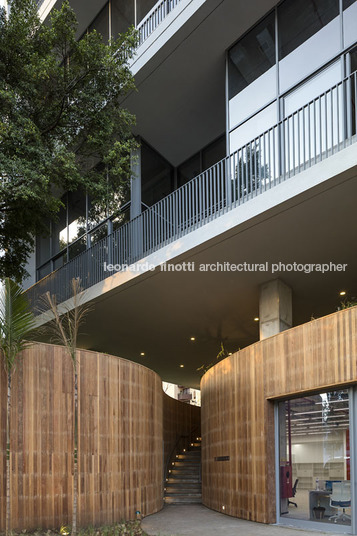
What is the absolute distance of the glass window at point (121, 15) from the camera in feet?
45.9

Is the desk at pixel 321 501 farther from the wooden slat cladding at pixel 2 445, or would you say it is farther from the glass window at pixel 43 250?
the glass window at pixel 43 250

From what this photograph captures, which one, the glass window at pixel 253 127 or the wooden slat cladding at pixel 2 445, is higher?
the glass window at pixel 253 127

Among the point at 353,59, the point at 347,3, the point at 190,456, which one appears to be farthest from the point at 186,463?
the point at 347,3

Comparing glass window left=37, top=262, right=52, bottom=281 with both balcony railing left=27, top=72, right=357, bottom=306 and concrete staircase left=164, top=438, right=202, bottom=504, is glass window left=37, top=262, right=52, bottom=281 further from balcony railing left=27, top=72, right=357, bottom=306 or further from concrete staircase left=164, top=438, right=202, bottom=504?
concrete staircase left=164, top=438, right=202, bottom=504

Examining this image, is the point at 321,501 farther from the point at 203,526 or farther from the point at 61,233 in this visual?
the point at 61,233

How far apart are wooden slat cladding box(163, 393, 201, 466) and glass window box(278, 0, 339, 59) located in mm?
9365

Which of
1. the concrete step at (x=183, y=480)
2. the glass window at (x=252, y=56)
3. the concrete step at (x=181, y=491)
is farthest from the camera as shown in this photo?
the concrete step at (x=183, y=480)

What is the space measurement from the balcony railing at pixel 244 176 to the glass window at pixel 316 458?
11.8 ft

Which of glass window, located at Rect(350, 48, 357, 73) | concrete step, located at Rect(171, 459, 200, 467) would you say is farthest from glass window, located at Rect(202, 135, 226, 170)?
concrete step, located at Rect(171, 459, 200, 467)

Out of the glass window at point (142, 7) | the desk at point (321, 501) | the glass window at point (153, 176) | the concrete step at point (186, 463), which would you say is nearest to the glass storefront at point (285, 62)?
the glass window at point (142, 7)

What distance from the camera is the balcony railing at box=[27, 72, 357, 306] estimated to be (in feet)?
27.9

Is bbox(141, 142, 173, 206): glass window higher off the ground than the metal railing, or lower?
lower

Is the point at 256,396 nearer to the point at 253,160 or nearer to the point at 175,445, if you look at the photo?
the point at 253,160

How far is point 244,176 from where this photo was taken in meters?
10.1
